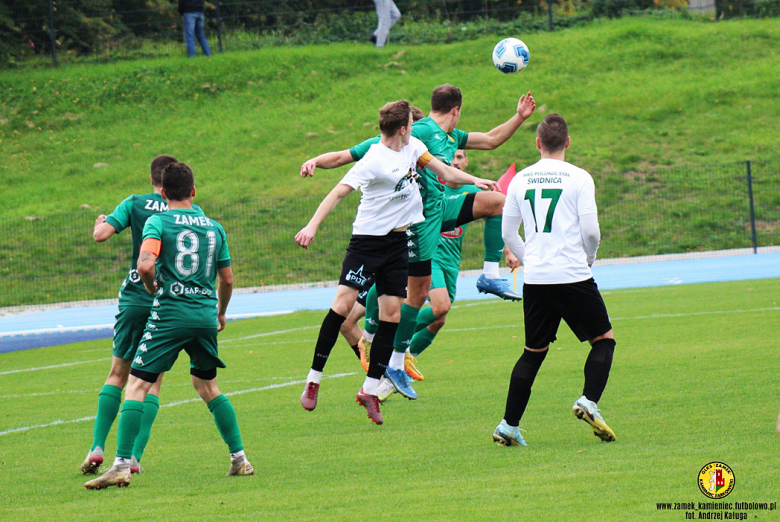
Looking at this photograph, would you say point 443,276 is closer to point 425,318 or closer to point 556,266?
point 425,318

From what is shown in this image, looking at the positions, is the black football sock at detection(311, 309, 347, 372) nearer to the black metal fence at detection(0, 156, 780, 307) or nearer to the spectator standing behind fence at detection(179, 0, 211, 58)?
the black metal fence at detection(0, 156, 780, 307)

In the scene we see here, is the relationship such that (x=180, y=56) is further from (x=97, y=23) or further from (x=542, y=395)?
(x=542, y=395)

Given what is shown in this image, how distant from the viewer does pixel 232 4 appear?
3247 centimetres

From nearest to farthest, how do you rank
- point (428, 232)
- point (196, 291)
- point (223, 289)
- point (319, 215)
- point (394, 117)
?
point (196, 291) → point (223, 289) → point (319, 215) → point (394, 117) → point (428, 232)

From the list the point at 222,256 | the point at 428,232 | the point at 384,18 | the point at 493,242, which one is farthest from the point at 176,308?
the point at 384,18

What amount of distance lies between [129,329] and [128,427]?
774 millimetres

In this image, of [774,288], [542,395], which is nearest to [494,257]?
[542,395]

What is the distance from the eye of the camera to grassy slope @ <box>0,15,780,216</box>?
24.1 metres

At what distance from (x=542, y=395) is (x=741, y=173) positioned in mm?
15343

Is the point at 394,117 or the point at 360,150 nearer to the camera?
the point at 394,117

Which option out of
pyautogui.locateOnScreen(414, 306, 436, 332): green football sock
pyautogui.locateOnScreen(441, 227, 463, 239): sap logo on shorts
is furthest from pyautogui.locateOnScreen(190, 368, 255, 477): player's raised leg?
pyautogui.locateOnScreen(441, 227, 463, 239): sap logo on shorts

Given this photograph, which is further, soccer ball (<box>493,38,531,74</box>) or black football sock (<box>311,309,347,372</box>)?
soccer ball (<box>493,38,531,74</box>)

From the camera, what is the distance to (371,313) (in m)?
8.23

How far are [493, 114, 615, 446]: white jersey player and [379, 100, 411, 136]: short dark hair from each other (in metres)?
1.25
